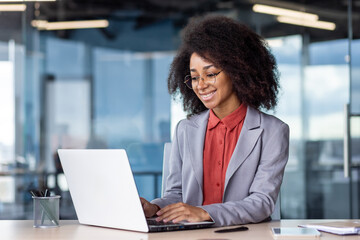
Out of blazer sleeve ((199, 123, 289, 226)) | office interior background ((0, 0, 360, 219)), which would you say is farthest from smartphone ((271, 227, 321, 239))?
office interior background ((0, 0, 360, 219))

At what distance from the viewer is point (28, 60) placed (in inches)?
211

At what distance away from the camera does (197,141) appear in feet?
8.43

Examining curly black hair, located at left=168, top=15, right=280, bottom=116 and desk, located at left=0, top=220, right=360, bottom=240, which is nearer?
desk, located at left=0, top=220, right=360, bottom=240

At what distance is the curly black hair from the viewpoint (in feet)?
8.21

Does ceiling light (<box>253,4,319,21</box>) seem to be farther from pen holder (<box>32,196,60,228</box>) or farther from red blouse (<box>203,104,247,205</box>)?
pen holder (<box>32,196,60,228</box>)

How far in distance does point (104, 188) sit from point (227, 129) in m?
0.74

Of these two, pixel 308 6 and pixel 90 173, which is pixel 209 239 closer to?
pixel 90 173

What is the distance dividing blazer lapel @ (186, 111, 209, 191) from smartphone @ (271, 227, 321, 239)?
602mm

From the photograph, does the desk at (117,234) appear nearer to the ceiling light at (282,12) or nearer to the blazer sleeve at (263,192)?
the blazer sleeve at (263,192)

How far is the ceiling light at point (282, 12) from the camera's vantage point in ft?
17.3

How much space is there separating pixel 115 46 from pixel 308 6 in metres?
1.74

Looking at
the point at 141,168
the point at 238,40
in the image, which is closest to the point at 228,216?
the point at 238,40

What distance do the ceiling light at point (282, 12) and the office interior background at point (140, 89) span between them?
2 centimetres

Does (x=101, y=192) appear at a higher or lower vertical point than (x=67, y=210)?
higher
